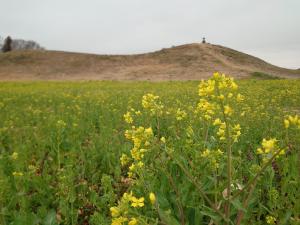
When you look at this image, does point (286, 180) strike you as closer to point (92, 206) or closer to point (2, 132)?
point (92, 206)

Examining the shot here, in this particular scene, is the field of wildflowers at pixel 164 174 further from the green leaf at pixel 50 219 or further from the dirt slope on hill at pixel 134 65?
the dirt slope on hill at pixel 134 65

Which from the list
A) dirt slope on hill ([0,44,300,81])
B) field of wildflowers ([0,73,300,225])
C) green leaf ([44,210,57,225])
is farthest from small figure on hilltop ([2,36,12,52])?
green leaf ([44,210,57,225])

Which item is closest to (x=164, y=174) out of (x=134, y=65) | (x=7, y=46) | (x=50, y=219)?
(x=50, y=219)

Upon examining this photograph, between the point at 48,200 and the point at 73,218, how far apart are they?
0.51 metres

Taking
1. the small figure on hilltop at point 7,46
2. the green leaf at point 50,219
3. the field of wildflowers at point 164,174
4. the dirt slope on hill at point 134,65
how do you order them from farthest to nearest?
the small figure on hilltop at point 7,46 < the dirt slope on hill at point 134,65 < the green leaf at point 50,219 < the field of wildflowers at point 164,174

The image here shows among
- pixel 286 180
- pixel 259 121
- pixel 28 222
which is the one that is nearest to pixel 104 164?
pixel 28 222

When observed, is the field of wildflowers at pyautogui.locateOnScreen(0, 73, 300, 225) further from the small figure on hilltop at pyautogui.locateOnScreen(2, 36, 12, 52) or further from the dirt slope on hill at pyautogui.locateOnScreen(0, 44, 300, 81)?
the small figure on hilltop at pyautogui.locateOnScreen(2, 36, 12, 52)

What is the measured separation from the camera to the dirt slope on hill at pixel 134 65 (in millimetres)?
34906

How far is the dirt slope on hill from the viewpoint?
34906mm

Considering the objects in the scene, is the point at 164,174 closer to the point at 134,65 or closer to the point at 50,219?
the point at 50,219

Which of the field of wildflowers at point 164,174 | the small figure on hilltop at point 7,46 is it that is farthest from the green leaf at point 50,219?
the small figure on hilltop at point 7,46

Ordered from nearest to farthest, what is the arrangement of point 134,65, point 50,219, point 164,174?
point 50,219, point 164,174, point 134,65

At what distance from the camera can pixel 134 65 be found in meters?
41.2

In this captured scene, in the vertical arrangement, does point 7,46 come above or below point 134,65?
above
